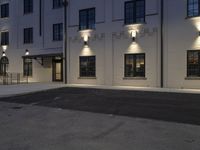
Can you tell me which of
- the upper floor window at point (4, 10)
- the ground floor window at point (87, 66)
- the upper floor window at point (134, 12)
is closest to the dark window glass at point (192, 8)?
the upper floor window at point (134, 12)

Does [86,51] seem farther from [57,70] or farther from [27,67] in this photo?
[27,67]

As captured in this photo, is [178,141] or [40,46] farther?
[40,46]

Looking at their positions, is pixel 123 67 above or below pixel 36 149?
above

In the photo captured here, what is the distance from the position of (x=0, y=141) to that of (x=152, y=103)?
6.68 metres

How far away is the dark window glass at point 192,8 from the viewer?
1545 cm

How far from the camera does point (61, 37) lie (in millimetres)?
22672

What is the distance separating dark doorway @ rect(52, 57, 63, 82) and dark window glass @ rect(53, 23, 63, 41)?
1937 millimetres

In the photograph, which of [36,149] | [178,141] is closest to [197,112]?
[178,141]

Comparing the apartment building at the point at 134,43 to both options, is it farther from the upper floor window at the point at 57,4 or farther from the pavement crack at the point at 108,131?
the pavement crack at the point at 108,131

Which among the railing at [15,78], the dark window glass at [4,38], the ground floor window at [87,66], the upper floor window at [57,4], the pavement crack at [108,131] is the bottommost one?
the pavement crack at [108,131]

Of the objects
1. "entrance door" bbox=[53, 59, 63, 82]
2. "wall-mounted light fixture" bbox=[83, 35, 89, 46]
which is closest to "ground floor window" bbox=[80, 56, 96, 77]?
"wall-mounted light fixture" bbox=[83, 35, 89, 46]

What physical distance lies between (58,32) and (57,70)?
370cm

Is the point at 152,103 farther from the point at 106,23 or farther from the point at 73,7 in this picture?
the point at 73,7

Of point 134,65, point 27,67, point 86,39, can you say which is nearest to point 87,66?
point 86,39
